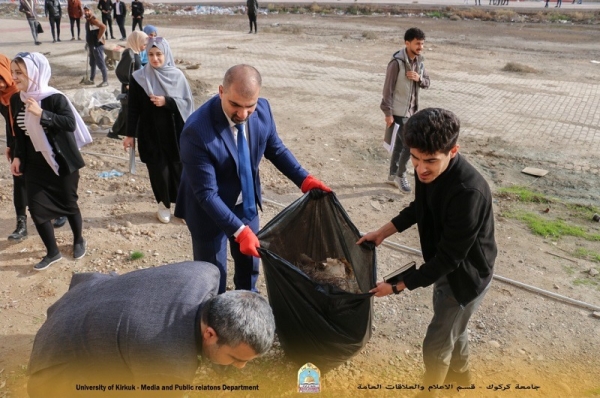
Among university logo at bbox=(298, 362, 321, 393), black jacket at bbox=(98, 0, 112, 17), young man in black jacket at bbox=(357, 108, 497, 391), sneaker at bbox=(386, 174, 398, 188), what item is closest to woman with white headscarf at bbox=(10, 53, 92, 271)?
university logo at bbox=(298, 362, 321, 393)

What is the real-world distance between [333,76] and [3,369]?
9.75 m

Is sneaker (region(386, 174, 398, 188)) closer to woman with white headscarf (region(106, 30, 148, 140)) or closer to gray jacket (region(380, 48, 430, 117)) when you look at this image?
gray jacket (region(380, 48, 430, 117))

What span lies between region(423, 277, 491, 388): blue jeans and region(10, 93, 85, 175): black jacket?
2912mm

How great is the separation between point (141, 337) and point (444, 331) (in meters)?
1.54

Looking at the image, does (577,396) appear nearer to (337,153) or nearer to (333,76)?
(337,153)

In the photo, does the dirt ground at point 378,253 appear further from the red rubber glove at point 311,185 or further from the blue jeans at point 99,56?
the red rubber glove at point 311,185

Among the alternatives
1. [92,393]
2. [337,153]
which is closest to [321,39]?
[337,153]

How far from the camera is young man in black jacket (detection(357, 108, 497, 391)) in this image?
2.23 meters

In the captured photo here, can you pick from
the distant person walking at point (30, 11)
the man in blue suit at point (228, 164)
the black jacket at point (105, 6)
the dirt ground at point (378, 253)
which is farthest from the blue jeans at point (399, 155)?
the distant person walking at point (30, 11)

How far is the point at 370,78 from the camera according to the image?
11461 mm

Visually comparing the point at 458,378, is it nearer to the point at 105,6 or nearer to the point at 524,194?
the point at 524,194

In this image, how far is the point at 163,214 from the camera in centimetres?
496

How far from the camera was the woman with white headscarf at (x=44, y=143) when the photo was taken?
367 centimetres

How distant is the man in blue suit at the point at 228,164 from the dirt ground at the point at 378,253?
0.89 m
